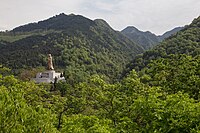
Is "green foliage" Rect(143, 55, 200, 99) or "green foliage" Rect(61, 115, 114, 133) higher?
"green foliage" Rect(143, 55, 200, 99)

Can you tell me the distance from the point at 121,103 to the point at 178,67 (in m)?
5.81

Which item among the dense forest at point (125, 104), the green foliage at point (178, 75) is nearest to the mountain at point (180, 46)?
the dense forest at point (125, 104)

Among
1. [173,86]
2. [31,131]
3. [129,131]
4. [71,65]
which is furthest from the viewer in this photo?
[71,65]

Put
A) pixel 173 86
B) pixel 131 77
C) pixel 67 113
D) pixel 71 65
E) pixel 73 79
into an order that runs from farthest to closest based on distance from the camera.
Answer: pixel 71 65 → pixel 73 79 → pixel 67 113 → pixel 131 77 → pixel 173 86

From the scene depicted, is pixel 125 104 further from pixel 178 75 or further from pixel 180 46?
pixel 180 46

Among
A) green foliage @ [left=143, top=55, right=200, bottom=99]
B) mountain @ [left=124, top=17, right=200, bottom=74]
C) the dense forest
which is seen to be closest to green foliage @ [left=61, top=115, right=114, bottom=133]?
the dense forest

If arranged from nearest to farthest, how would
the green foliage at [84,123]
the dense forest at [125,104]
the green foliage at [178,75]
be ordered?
the dense forest at [125,104], the green foliage at [84,123], the green foliage at [178,75]

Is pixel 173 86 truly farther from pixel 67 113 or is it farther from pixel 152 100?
pixel 67 113

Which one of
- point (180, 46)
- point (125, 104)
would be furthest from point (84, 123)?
point (180, 46)

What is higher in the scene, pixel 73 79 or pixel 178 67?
pixel 178 67

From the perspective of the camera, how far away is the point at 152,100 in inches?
723

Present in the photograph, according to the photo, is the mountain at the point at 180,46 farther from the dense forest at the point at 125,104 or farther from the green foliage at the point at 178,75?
the green foliage at the point at 178,75

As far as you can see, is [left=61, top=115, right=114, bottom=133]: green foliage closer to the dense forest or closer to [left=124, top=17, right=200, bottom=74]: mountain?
the dense forest

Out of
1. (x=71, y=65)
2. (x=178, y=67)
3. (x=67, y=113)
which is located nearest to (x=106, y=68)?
(x=71, y=65)
